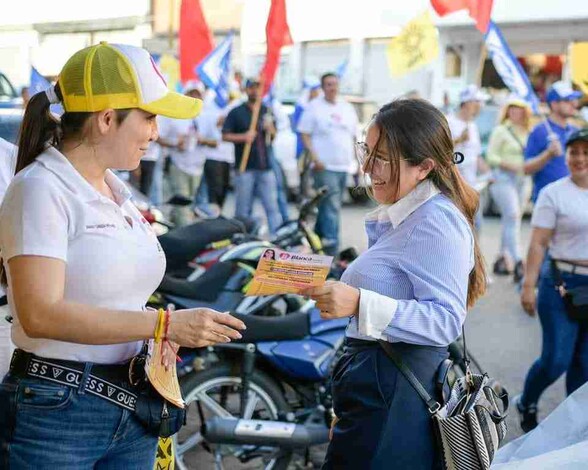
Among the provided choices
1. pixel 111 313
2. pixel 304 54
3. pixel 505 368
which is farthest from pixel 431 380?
pixel 304 54

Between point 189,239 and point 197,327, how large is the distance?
10.1ft

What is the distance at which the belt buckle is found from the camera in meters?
2.37

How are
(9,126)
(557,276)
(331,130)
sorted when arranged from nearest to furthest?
(9,126) → (557,276) → (331,130)

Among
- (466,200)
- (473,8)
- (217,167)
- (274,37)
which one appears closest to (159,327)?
(466,200)

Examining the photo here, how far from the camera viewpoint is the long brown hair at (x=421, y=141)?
105 inches

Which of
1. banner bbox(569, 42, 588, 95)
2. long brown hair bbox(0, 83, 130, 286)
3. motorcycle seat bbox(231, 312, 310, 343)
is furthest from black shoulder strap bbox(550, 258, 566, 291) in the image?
banner bbox(569, 42, 588, 95)

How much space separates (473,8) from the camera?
24.5ft

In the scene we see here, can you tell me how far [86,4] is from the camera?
2117cm

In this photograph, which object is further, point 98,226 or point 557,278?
point 557,278

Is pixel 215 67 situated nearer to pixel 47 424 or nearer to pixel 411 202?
pixel 411 202

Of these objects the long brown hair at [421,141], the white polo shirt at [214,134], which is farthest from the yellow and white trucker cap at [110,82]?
the white polo shirt at [214,134]

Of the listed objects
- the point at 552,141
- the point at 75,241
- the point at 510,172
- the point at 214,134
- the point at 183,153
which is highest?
the point at 75,241

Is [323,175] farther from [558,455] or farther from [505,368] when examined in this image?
[558,455]

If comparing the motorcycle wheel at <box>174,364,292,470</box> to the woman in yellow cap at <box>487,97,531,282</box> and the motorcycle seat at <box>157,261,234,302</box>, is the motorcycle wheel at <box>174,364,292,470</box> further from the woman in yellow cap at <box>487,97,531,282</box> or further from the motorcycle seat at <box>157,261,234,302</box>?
the woman in yellow cap at <box>487,97,531,282</box>
